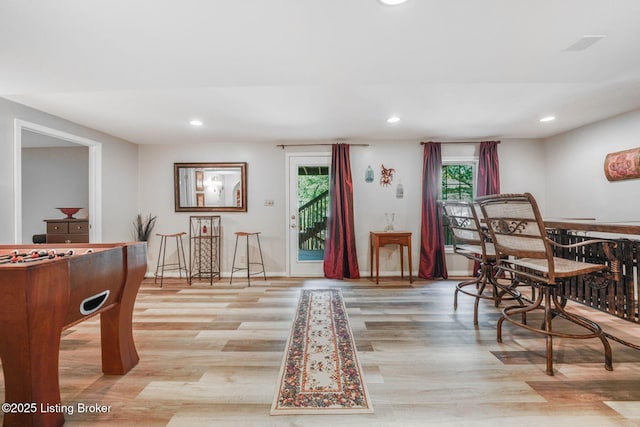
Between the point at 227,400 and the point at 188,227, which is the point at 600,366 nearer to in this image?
the point at 227,400

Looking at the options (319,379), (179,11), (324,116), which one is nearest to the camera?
(179,11)

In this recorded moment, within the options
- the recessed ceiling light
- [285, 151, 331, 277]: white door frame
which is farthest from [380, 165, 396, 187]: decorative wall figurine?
the recessed ceiling light

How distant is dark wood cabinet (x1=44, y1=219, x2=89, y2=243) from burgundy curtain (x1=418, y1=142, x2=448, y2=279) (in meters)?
4.86

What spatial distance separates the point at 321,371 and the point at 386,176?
340 centimetres

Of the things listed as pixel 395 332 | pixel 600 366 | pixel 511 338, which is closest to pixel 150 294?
pixel 395 332

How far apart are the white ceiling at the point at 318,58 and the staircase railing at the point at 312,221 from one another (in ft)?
5.46

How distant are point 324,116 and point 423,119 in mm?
1214

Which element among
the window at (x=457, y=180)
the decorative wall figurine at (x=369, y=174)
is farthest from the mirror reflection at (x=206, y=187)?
the window at (x=457, y=180)

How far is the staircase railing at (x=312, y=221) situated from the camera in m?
4.88

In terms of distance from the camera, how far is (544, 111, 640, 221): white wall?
340 cm

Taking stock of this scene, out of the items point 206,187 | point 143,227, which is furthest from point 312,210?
point 143,227

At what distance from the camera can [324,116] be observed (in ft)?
11.5

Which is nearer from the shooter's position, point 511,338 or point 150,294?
point 511,338

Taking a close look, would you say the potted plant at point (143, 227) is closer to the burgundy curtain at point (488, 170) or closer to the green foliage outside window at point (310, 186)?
the green foliage outside window at point (310, 186)
